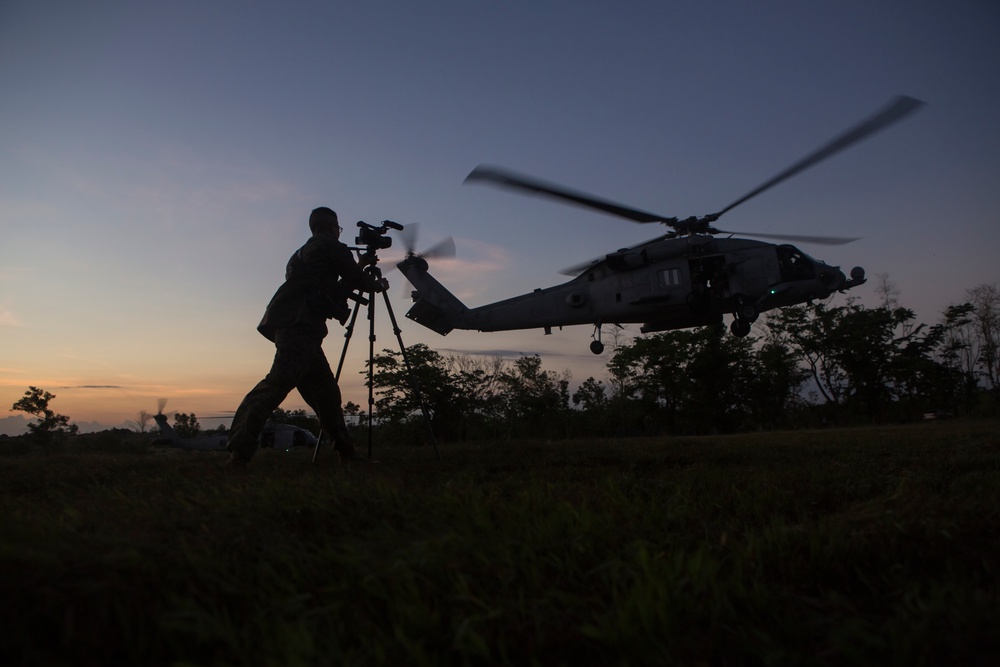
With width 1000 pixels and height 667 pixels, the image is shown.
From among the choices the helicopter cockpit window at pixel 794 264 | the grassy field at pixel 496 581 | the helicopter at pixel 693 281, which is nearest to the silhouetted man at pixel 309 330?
the grassy field at pixel 496 581

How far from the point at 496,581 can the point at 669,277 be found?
30.1 feet

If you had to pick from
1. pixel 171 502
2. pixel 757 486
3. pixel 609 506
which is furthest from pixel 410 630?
pixel 757 486

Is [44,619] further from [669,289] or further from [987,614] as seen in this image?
[669,289]

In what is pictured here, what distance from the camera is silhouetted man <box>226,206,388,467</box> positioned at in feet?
16.4

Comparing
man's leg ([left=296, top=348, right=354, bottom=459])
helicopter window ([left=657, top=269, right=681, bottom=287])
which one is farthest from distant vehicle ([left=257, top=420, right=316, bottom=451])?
man's leg ([left=296, top=348, right=354, bottom=459])

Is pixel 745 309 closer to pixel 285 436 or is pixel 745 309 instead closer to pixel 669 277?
pixel 669 277

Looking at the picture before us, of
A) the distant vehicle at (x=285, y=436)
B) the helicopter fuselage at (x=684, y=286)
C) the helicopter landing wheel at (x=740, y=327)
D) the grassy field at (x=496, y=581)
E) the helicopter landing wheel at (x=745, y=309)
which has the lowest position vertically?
the distant vehicle at (x=285, y=436)

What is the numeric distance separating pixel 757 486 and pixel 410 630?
2446 millimetres

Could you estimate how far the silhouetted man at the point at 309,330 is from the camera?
498 centimetres

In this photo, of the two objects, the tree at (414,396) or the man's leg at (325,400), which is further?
the tree at (414,396)

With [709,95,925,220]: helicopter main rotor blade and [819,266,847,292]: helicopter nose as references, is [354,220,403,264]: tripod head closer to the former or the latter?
[709,95,925,220]: helicopter main rotor blade

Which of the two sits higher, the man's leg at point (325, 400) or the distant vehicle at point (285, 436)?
the man's leg at point (325, 400)

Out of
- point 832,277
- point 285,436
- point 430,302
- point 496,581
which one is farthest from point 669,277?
point 285,436

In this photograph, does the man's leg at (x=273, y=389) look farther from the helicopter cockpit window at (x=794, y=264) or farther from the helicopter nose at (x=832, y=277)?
the helicopter nose at (x=832, y=277)
